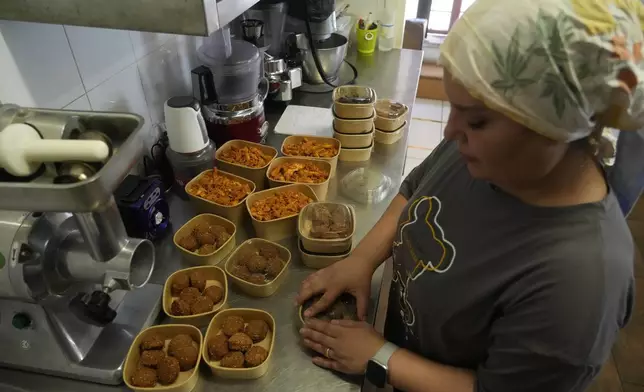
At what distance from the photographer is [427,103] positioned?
298 cm

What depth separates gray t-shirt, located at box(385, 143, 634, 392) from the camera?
51 cm

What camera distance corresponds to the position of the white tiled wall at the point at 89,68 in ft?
2.47

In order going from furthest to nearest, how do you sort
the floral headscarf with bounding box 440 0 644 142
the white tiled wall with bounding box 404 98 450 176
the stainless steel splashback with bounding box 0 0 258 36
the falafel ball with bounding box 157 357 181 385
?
the white tiled wall with bounding box 404 98 450 176, the falafel ball with bounding box 157 357 181 385, the stainless steel splashback with bounding box 0 0 258 36, the floral headscarf with bounding box 440 0 644 142

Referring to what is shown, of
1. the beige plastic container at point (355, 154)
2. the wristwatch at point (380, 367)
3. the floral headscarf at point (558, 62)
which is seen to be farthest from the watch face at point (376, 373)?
the beige plastic container at point (355, 154)

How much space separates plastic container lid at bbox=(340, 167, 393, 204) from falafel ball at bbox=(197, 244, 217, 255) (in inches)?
14.9

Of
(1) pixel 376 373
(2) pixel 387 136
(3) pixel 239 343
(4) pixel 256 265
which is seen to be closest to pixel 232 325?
(3) pixel 239 343

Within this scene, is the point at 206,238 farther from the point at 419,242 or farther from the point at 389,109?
the point at 389,109

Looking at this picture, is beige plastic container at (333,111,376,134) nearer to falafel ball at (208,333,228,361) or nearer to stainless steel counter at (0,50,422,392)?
stainless steel counter at (0,50,422,392)

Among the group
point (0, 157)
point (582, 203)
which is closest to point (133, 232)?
point (0, 157)

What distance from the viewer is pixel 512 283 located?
0.57 meters

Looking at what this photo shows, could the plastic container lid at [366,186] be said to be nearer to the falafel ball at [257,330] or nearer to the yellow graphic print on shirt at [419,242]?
the yellow graphic print on shirt at [419,242]

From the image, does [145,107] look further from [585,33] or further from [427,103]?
[427,103]

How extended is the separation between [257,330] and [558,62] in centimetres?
59

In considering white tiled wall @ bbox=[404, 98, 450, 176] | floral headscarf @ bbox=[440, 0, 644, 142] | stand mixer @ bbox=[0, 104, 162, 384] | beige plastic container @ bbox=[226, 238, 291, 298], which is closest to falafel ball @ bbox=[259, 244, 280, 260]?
beige plastic container @ bbox=[226, 238, 291, 298]
